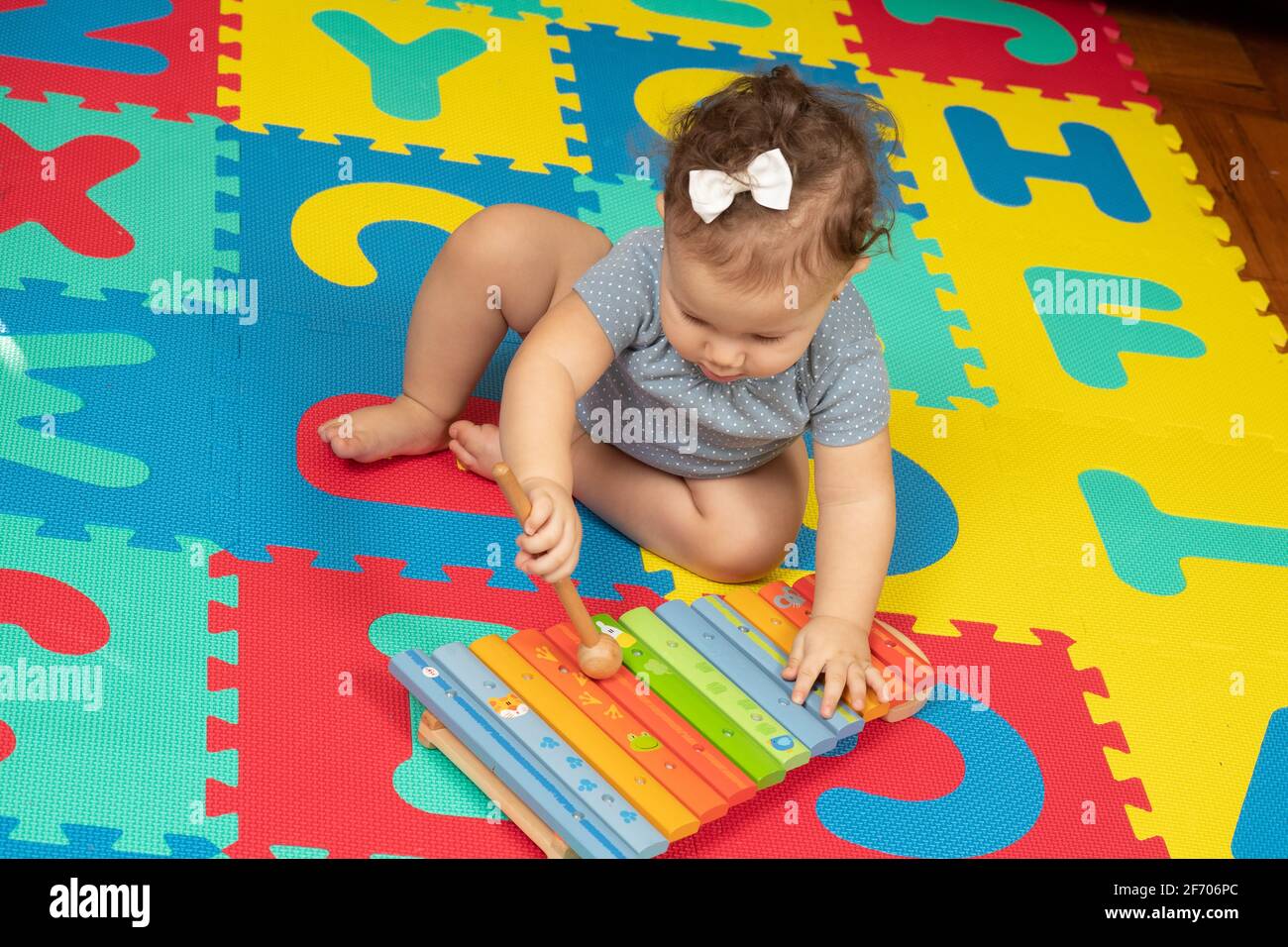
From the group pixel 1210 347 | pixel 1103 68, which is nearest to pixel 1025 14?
pixel 1103 68

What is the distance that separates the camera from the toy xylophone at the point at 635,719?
0.96m

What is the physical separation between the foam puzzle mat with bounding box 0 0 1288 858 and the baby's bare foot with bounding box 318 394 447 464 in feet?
0.09

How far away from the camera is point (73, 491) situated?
114 cm

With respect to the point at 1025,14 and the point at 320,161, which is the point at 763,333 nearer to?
the point at 320,161

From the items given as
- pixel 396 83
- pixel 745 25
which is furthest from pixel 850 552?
pixel 745 25

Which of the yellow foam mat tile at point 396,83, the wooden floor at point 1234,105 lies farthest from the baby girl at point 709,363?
the wooden floor at point 1234,105

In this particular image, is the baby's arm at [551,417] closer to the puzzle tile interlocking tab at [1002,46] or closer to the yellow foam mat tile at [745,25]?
the yellow foam mat tile at [745,25]

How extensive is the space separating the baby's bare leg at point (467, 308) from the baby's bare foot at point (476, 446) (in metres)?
0.02

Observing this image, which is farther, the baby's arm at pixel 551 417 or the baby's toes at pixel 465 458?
the baby's toes at pixel 465 458

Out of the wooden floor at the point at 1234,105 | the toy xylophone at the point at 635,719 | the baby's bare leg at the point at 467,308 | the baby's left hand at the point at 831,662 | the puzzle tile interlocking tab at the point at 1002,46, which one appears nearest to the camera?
the toy xylophone at the point at 635,719

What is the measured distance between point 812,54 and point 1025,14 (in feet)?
1.49

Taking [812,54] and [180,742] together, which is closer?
[180,742]

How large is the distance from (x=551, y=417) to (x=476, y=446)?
0.20m
